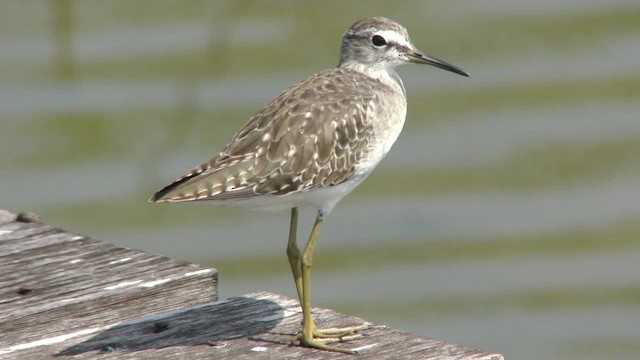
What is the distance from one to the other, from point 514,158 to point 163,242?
96.7 inches

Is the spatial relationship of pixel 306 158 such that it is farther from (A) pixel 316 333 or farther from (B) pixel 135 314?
(B) pixel 135 314

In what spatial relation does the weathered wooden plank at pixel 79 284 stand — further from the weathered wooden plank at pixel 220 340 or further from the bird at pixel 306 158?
the bird at pixel 306 158

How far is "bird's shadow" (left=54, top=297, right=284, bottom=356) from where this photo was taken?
721 centimetres

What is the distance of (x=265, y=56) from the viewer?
1248 centimetres

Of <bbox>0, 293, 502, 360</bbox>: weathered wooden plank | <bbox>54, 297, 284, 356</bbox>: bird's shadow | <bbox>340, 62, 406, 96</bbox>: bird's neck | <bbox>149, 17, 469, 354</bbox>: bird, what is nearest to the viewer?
<bbox>0, 293, 502, 360</bbox>: weathered wooden plank

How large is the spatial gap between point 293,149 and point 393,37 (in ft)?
3.81

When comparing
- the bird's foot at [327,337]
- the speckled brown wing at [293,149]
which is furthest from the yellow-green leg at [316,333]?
the speckled brown wing at [293,149]

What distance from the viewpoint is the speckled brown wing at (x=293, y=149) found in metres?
7.61

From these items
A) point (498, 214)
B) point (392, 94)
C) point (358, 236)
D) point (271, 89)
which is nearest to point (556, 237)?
point (498, 214)

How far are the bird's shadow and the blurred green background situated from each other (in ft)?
11.5

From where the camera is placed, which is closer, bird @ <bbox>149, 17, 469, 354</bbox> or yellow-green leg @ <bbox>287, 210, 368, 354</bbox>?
yellow-green leg @ <bbox>287, 210, 368, 354</bbox>

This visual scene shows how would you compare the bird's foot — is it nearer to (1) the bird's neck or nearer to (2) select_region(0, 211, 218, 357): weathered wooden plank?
(2) select_region(0, 211, 218, 357): weathered wooden plank

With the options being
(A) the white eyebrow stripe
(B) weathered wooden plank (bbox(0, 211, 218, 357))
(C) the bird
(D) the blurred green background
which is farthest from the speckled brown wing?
(D) the blurred green background

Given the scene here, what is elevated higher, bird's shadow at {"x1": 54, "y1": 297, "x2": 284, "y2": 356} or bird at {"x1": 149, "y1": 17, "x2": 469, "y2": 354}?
bird at {"x1": 149, "y1": 17, "x2": 469, "y2": 354}
